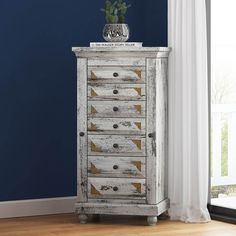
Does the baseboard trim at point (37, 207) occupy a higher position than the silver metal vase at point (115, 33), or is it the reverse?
the silver metal vase at point (115, 33)

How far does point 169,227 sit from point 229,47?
128 cm

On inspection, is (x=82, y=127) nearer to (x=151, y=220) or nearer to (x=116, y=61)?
(x=116, y=61)

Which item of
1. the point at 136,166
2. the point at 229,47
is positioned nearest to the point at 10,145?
the point at 136,166

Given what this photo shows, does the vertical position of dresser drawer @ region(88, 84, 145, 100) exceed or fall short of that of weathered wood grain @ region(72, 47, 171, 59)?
it falls short

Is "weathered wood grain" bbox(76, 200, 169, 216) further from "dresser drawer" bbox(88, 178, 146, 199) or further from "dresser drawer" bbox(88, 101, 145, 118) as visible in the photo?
"dresser drawer" bbox(88, 101, 145, 118)

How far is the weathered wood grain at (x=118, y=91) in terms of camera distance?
4.68 meters

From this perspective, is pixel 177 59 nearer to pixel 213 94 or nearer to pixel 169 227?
pixel 213 94

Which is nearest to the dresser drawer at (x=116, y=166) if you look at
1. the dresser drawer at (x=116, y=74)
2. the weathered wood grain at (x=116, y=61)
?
the dresser drawer at (x=116, y=74)

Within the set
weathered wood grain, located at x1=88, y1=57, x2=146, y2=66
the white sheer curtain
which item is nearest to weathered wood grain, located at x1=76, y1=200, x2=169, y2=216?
the white sheer curtain

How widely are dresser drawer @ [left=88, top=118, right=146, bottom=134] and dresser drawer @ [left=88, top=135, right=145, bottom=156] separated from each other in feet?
0.11

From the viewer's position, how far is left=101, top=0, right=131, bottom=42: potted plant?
481cm

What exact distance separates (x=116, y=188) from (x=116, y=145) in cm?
28

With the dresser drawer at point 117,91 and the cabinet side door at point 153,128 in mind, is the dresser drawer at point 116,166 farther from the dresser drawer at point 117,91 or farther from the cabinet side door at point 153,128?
the dresser drawer at point 117,91

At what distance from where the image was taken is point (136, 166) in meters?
4.70
